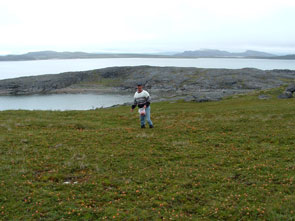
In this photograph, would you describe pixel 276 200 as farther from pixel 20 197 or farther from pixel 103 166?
pixel 20 197

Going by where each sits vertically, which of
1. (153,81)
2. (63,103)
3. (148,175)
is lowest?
(63,103)

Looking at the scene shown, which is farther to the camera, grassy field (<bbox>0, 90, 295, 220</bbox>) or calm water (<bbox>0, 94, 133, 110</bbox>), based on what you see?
calm water (<bbox>0, 94, 133, 110</bbox>)

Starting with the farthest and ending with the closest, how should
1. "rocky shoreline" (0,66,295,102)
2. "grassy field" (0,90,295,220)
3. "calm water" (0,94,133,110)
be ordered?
"rocky shoreline" (0,66,295,102), "calm water" (0,94,133,110), "grassy field" (0,90,295,220)

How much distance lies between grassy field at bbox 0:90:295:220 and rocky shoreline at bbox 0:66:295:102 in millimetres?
111199

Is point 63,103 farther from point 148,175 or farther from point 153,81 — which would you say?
point 148,175

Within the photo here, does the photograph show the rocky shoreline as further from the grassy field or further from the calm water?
the grassy field

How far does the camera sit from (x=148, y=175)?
12180mm

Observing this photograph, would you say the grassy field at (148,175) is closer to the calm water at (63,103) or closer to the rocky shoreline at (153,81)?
the calm water at (63,103)

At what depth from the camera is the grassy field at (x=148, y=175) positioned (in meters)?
9.17

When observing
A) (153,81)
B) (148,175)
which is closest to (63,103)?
(153,81)

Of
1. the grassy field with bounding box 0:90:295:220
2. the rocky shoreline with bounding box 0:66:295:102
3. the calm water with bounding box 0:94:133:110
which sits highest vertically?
the rocky shoreline with bounding box 0:66:295:102

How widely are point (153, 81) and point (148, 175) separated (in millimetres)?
149504

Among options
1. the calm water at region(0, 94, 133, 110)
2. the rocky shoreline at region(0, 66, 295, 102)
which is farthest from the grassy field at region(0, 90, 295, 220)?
the rocky shoreline at region(0, 66, 295, 102)

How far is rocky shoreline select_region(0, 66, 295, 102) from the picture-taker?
13625cm
